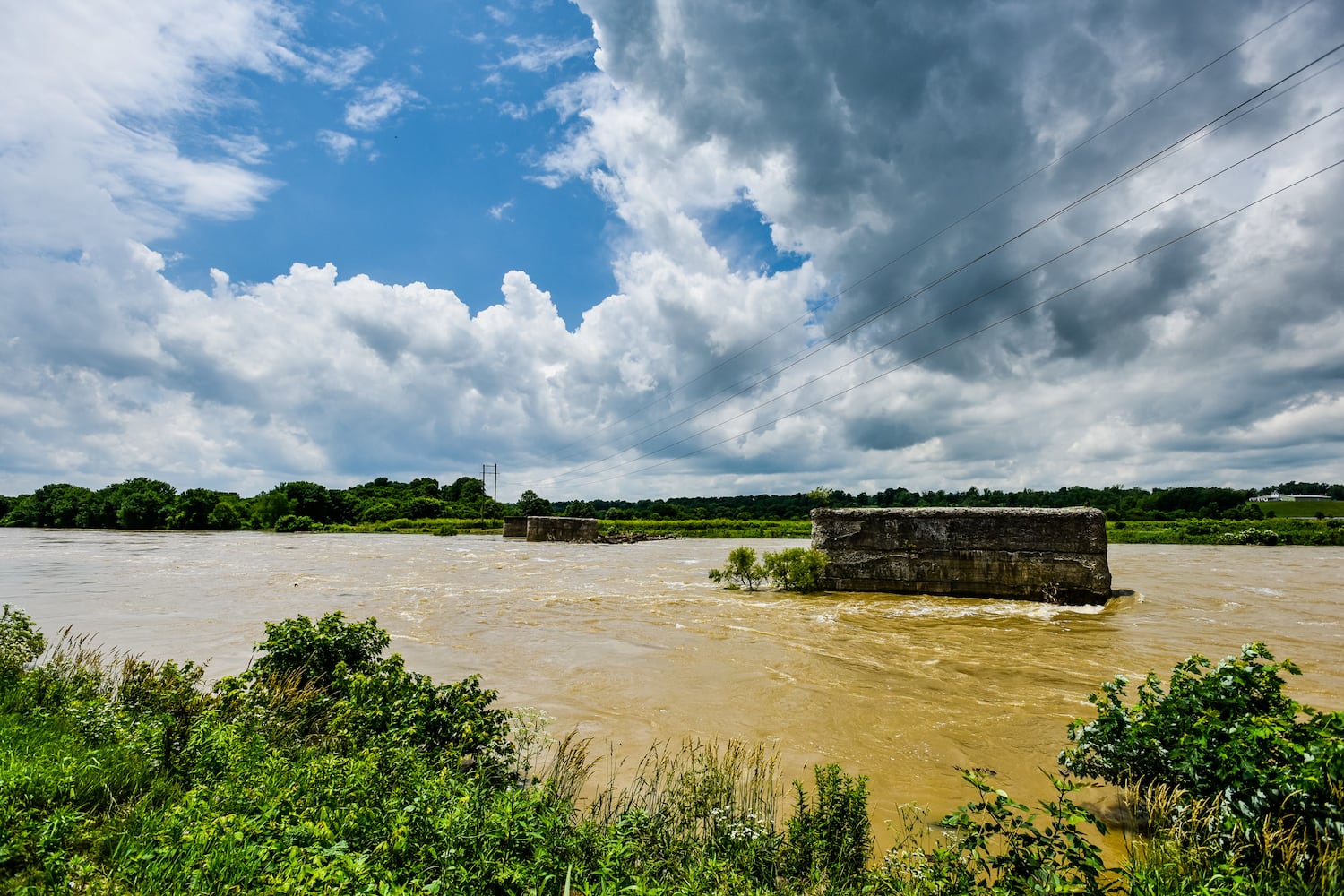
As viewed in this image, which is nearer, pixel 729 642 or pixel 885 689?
pixel 885 689

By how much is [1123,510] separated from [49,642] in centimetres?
6295

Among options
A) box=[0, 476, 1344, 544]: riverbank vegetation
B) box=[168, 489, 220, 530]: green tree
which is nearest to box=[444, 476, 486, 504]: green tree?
box=[0, 476, 1344, 544]: riverbank vegetation

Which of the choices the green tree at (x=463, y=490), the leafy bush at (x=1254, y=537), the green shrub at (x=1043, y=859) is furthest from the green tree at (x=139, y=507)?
the leafy bush at (x=1254, y=537)

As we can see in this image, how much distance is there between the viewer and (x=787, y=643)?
10.3 meters

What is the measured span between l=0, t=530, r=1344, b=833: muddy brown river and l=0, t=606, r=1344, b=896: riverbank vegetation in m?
1.09

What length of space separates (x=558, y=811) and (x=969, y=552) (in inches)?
530

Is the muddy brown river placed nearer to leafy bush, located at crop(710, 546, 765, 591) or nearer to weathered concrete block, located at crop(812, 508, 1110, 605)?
leafy bush, located at crop(710, 546, 765, 591)

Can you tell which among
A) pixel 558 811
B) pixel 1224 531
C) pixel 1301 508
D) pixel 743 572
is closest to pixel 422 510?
pixel 743 572

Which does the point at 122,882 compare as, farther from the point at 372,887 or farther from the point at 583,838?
the point at 583,838

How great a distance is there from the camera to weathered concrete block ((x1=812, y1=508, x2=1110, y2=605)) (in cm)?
1356

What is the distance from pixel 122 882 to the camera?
9.04ft

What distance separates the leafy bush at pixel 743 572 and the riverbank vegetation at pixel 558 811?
12.3m

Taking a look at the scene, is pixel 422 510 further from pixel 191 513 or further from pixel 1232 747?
pixel 1232 747

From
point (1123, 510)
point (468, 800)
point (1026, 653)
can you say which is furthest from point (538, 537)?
point (1123, 510)
